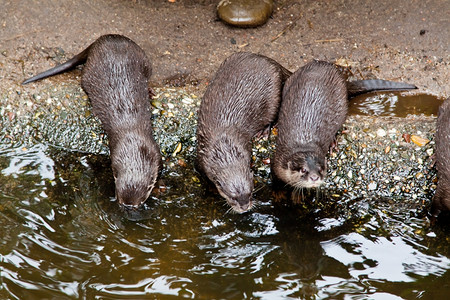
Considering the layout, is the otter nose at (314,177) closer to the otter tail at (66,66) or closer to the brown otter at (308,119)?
the brown otter at (308,119)

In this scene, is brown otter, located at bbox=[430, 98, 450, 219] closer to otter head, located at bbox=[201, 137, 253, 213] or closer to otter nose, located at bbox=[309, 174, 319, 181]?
otter nose, located at bbox=[309, 174, 319, 181]

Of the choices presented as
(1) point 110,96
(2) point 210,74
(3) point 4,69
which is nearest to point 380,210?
(2) point 210,74

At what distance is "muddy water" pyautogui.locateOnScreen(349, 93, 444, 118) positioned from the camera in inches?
178

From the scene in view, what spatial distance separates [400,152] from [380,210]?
0.44m

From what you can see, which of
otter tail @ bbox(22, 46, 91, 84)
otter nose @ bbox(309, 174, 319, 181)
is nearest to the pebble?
otter nose @ bbox(309, 174, 319, 181)

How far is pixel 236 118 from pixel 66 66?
1501 mm

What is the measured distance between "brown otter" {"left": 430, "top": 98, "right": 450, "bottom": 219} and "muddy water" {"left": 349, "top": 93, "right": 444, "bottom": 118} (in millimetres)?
515

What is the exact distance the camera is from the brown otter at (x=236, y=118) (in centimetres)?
384

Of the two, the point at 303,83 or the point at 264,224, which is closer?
the point at 264,224

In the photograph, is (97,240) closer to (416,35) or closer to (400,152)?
(400,152)

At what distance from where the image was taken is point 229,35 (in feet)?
16.8

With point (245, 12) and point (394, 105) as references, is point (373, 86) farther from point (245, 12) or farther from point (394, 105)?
point (245, 12)

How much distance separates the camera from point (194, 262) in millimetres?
3645

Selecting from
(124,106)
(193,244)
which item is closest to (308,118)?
(193,244)
